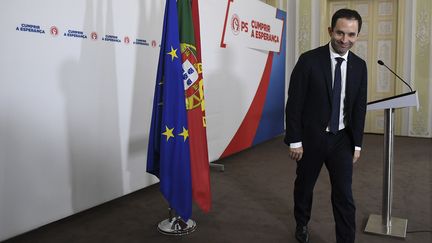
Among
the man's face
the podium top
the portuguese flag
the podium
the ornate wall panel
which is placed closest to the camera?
the man's face

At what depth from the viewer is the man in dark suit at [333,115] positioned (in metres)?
2.10

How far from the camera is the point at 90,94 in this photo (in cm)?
289

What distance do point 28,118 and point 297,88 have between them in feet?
5.22

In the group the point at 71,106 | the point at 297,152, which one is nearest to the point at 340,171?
the point at 297,152

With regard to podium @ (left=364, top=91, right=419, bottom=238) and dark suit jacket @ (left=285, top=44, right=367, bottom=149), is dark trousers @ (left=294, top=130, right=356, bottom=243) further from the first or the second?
podium @ (left=364, top=91, right=419, bottom=238)

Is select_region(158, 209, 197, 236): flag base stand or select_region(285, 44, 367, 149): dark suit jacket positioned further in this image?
select_region(158, 209, 197, 236): flag base stand

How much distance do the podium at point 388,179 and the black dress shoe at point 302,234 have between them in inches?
16.9

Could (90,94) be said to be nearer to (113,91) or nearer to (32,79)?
(113,91)

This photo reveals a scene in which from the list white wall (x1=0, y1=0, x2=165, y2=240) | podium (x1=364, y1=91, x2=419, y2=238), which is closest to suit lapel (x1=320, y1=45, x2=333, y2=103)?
podium (x1=364, y1=91, x2=419, y2=238)

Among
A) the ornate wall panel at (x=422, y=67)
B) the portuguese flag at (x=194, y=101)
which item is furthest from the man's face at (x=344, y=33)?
the ornate wall panel at (x=422, y=67)

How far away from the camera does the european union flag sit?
2479 mm

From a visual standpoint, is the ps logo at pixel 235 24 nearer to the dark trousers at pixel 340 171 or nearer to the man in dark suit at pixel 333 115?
the man in dark suit at pixel 333 115

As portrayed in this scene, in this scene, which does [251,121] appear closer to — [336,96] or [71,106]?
[71,106]

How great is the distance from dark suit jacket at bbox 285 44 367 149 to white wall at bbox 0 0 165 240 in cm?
146
